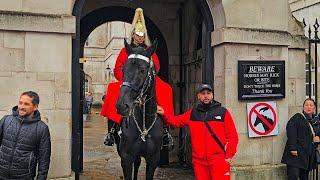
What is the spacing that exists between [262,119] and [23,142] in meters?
4.15

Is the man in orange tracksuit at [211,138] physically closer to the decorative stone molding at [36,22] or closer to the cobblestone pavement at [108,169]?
the decorative stone molding at [36,22]

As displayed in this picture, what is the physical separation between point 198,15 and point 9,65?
4985mm

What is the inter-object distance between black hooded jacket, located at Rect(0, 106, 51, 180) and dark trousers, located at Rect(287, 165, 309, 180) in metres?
4.23

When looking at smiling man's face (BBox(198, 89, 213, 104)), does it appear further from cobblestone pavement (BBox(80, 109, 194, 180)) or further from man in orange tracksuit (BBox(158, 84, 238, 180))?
cobblestone pavement (BBox(80, 109, 194, 180))

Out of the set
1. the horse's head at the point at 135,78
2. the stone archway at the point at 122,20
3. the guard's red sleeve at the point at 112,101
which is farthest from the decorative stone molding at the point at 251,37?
the stone archway at the point at 122,20

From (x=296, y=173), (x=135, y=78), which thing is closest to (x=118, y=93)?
(x=135, y=78)

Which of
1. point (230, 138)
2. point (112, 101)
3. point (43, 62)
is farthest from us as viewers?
point (112, 101)

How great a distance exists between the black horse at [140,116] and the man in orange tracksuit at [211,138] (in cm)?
55

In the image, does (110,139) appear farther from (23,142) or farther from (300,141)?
(300,141)

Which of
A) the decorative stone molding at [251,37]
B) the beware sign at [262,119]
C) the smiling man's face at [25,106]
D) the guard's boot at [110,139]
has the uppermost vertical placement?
the decorative stone molding at [251,37]

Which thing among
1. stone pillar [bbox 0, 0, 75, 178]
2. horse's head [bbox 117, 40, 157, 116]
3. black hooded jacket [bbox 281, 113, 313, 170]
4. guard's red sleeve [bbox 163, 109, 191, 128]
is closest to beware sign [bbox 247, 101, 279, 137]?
black hooded jacket [bbox 281, 113, 313, 170]

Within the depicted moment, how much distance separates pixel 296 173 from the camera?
6.91 meters

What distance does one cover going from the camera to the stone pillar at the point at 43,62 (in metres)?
5.64

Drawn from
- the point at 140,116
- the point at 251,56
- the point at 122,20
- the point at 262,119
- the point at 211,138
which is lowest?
the point at 211,138
